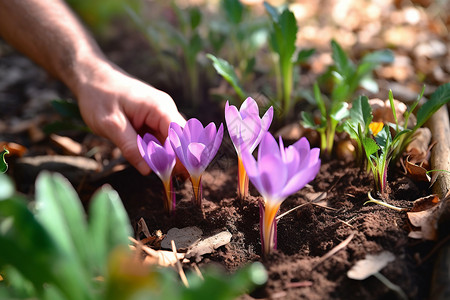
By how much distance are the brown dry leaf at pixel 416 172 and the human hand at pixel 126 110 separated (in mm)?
671

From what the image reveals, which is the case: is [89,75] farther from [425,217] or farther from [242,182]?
Answer: [425,217]

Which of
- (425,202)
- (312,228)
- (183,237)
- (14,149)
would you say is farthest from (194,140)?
(14,149)

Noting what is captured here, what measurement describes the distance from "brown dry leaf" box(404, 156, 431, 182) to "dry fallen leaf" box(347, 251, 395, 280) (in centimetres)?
37

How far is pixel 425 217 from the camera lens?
108cm

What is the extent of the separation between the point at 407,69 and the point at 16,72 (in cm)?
224

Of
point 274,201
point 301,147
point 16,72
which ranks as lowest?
point 16,72

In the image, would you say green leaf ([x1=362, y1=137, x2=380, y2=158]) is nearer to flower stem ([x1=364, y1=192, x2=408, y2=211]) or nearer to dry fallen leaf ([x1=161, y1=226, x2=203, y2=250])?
flower stem ([x1=364, y1=192, x2=408, y2=211])

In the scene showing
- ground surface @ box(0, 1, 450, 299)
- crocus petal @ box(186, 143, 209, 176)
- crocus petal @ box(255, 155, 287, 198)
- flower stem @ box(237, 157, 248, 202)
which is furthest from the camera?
flower stem @ box(237, 157, 248, 202)

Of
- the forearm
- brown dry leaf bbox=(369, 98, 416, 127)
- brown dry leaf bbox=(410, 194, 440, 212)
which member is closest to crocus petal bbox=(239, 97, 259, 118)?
brown dry leaf bbox=(410, 194, 440, 212)

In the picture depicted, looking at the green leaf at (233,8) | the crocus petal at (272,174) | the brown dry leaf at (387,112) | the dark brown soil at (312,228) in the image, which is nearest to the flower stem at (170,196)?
the dark brown soil at (312,228)

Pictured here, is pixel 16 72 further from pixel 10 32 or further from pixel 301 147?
pixel 301 147

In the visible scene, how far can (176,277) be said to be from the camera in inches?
40.3

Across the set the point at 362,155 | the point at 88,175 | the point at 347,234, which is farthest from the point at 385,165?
the point at 88,175

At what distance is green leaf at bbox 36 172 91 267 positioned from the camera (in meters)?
0.73
